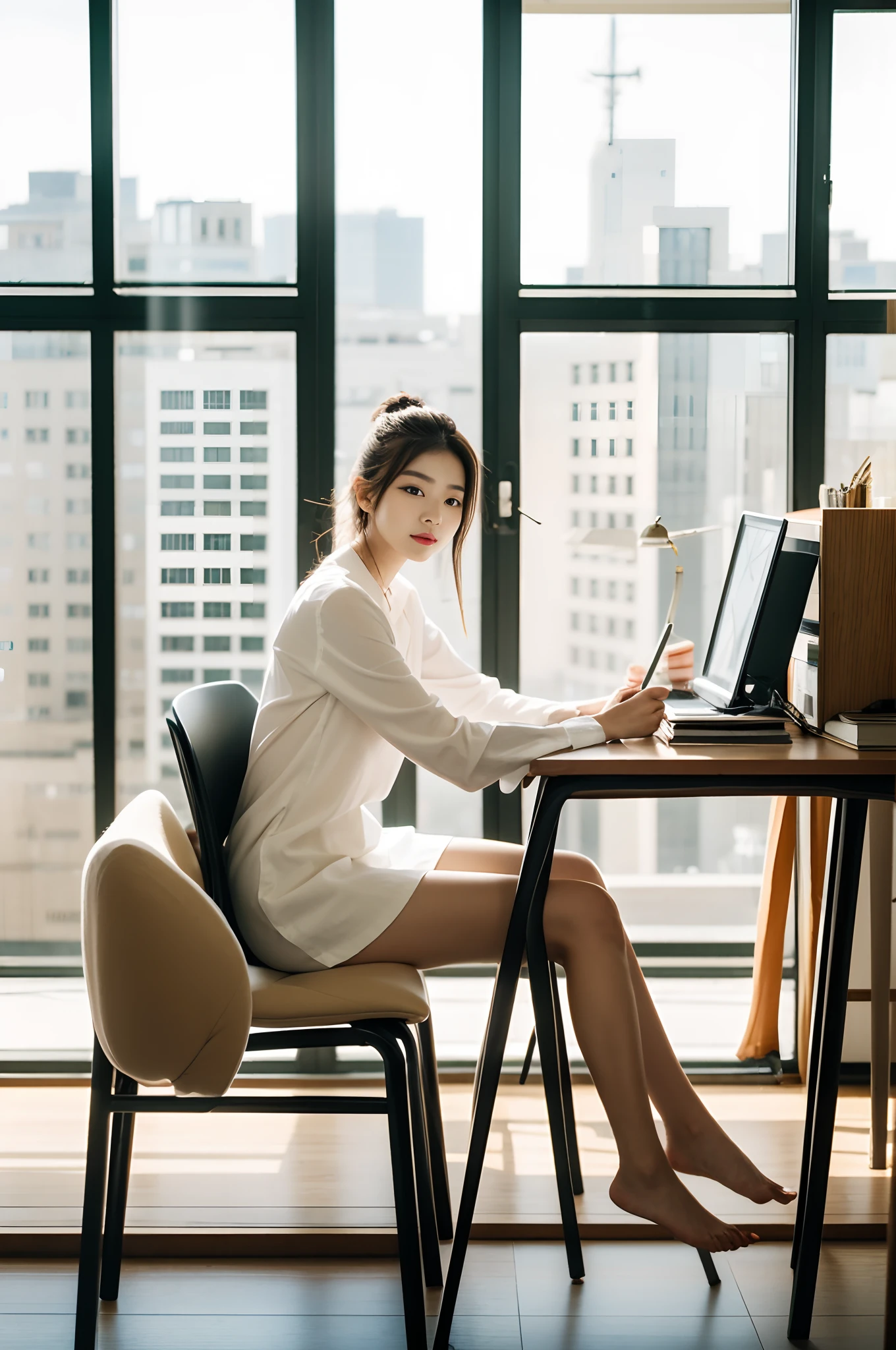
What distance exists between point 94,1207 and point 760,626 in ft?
4.30

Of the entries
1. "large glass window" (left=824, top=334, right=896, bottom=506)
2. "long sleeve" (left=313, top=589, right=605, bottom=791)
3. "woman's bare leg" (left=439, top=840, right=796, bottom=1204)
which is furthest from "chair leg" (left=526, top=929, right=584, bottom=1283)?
"large glass window" (left=824, top=334, right=896, bottom=506)

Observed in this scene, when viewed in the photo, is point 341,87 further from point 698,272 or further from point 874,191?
point 874,191

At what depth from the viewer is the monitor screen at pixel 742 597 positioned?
72.6 inches

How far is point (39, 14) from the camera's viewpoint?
248cm

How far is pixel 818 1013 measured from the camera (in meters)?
1.73

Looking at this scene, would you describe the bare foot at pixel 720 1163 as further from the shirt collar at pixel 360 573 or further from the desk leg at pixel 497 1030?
the shirt collar at pixel 360 573

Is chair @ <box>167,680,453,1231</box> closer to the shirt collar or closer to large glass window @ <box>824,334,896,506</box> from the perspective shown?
the shirt collar

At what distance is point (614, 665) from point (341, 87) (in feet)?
4.59

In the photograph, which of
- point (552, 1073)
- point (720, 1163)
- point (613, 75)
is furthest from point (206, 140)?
point (720, 1163)

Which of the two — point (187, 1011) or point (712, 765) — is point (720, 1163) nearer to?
point (712, 765)

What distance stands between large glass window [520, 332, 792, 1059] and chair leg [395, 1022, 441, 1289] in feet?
3.03

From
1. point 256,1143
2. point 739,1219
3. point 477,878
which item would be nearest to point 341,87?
point 477,878

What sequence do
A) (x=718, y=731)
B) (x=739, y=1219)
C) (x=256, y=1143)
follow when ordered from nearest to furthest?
(x=718, y=731) < (x=739, y=1219) < (x=256, y=1143)

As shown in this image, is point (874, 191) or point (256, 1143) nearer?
point (256, 1143)
